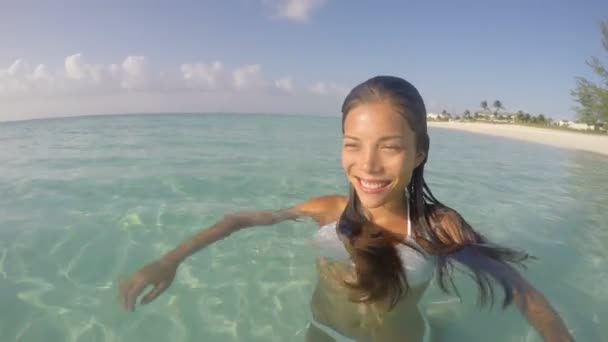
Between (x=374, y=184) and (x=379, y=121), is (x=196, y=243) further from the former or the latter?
(x=379, y=121)

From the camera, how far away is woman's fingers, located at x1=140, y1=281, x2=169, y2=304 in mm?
1612

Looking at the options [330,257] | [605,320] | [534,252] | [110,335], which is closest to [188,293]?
[110,335]

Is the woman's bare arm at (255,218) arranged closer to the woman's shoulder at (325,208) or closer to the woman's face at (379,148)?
the woman's shoulder at (325,208)

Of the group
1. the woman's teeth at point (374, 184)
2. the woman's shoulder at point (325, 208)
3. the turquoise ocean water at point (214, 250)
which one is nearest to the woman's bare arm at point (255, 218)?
the woman's shoulder at point (325, 208)

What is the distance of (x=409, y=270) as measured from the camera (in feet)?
6.39

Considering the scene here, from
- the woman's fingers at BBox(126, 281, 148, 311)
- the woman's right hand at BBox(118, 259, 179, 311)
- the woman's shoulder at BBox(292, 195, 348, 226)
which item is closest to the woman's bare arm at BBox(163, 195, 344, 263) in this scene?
the woman's shoulder at BBox(292, 195, 348, 226)

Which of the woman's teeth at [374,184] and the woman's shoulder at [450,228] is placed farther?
the woman's shoulder at [450,228]

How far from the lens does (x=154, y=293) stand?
64.4 inches

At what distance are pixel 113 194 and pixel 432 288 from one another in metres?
4.64

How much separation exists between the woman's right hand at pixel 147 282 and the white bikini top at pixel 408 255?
2.76ft

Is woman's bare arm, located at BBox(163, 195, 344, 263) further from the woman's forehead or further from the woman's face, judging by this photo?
the woman's forehead

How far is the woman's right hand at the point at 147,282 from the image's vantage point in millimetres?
1567

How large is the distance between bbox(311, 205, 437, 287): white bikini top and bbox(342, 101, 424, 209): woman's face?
1.06 feet

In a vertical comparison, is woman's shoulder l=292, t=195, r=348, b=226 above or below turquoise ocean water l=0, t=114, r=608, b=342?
above
